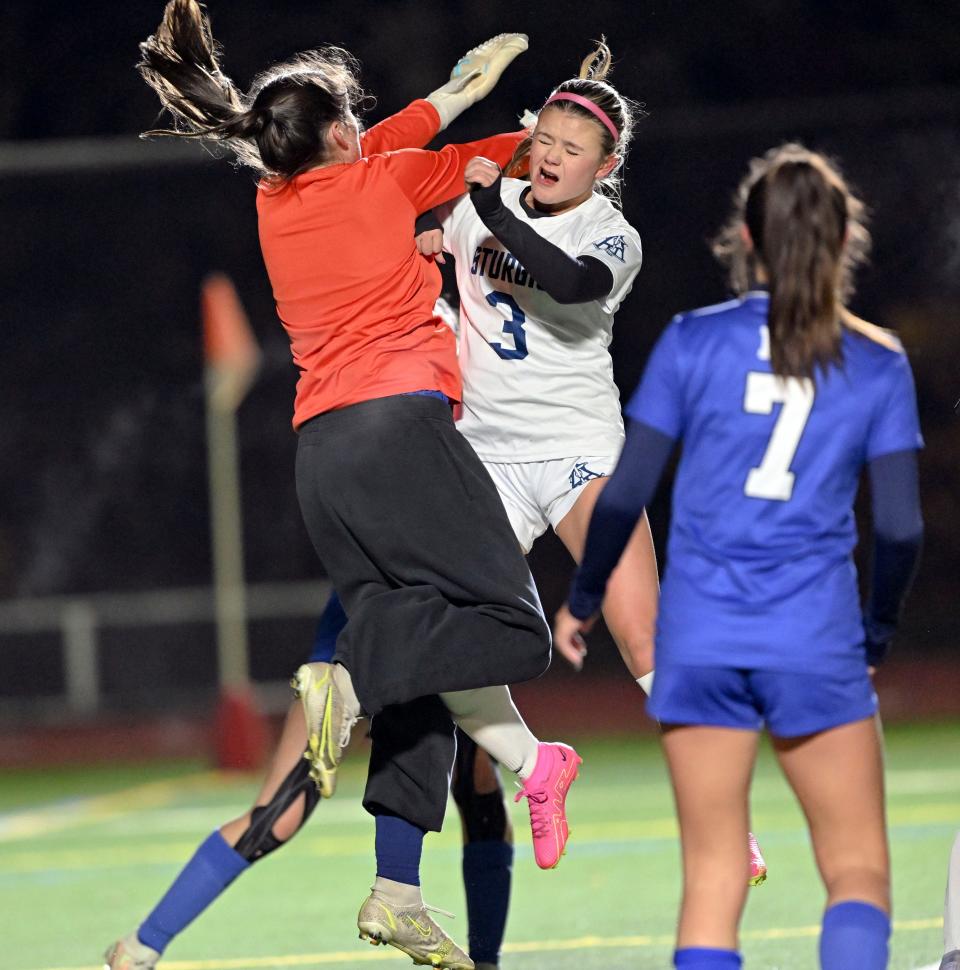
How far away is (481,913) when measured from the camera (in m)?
4.13

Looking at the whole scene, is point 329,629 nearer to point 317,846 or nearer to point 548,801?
point 548,801

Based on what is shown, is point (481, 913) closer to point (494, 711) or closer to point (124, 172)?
point (494, 711)

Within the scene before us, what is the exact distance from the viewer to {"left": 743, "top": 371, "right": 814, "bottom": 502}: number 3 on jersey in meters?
2.84

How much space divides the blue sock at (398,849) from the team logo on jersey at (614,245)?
130 cm

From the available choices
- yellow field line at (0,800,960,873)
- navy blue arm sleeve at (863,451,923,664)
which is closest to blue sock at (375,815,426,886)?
navy blue arm sleeve at (863,451,923,664)

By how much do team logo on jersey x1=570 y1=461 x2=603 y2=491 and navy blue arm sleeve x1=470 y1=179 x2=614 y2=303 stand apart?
0.58 m

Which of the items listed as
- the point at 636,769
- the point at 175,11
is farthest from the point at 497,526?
the point at 636,769

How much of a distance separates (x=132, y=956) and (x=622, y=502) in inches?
68.2

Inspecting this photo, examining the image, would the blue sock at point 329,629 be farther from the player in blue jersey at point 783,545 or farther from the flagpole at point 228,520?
A: the flagpole at point 228,520

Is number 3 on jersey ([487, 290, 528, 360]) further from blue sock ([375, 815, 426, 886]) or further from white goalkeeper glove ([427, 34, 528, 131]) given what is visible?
blue sock ([375, 815, 426, 886])

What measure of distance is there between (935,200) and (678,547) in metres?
8.15

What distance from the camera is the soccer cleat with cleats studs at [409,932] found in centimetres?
363

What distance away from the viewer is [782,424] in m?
2.84

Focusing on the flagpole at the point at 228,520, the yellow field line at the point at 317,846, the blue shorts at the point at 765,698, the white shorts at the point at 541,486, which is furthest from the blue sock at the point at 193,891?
the flagpole at the point at 228,520
